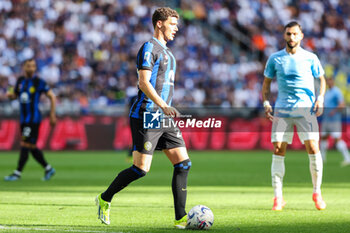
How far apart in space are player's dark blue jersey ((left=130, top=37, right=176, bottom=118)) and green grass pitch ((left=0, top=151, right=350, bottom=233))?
1240mm

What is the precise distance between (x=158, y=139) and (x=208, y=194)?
4.13 meters

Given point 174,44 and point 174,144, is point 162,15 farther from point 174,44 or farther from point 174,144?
point 174,44

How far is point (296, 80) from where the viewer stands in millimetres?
8758

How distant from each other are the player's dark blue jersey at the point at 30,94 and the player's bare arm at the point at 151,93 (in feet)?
22.8

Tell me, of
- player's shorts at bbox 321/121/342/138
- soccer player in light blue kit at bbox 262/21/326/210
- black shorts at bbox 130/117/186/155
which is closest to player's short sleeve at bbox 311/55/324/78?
soccer player in light blue kit at bbox 262/21/326/210

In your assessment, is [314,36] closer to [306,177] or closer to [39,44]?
[39,44]

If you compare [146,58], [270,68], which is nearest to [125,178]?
[146,58]

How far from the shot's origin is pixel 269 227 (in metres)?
7.15

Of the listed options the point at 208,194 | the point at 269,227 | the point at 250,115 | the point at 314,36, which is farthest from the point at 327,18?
the point at 269,227

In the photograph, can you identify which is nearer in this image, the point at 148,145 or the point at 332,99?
the point at 148,145

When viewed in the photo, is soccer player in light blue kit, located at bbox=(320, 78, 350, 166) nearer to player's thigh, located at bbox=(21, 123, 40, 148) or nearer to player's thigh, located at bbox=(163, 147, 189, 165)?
player's thigh, located at bbox=(21, 123, 40, 148)

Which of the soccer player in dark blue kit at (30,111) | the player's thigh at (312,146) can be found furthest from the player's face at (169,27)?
the soccer player in dark blue kit at (30,111)

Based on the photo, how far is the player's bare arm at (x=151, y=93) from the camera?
6.62 metres

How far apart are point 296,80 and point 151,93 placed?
8.98 ft
